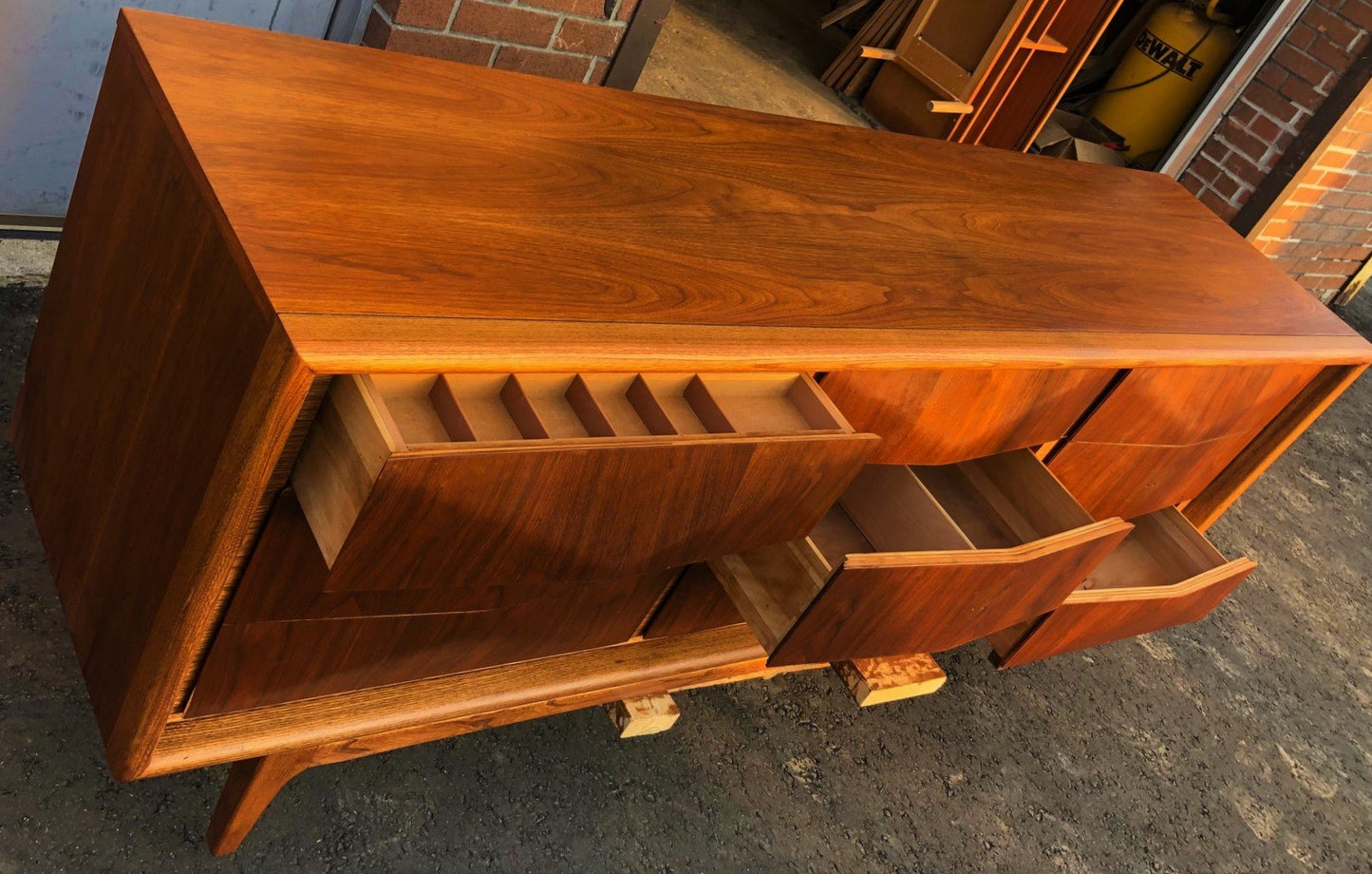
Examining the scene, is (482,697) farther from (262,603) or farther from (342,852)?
(262,603)

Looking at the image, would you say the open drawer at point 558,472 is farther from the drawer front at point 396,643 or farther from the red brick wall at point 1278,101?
the red brick wall at point 1278,101

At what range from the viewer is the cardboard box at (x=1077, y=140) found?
4.70m

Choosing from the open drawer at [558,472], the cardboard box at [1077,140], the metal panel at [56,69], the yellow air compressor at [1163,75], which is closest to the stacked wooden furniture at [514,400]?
the open drawer at [558,472]

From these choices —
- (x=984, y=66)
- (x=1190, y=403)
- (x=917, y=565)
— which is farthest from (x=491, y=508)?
(x=984, y=66)

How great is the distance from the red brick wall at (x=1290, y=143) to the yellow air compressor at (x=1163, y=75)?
0.45 metres

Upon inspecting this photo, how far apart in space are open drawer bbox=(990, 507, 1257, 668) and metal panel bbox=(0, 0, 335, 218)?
161 cm

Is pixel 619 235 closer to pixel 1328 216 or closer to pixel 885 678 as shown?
pixel 885 678

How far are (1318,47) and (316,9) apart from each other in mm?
3466

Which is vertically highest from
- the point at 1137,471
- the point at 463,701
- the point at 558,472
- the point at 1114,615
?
the point at 558,472

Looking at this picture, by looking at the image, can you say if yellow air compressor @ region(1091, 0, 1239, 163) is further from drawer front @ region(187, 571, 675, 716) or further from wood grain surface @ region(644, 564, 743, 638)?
drawer front @ region(187, 571, 675, 716)

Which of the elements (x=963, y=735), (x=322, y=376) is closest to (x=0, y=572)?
(x=322, y=376)

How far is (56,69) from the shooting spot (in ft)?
6.57

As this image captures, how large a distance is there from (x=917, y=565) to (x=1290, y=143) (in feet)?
11.3

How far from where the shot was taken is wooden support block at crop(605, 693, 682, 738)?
5.71 ft
